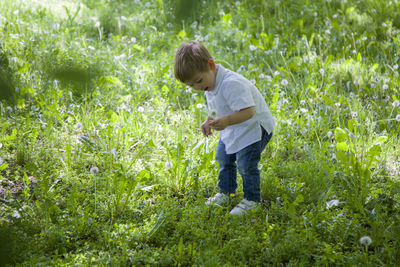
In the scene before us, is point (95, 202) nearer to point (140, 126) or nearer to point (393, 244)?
point (140, 126)

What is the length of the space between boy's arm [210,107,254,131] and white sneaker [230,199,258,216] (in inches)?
24.6

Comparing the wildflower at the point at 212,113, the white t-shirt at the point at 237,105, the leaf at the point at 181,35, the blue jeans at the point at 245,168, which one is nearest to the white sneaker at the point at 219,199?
the blue jeans at the point at 245,168

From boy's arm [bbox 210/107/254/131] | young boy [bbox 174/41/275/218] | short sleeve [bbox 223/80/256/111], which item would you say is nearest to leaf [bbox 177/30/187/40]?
young boy [bbox 174/41/275/218]

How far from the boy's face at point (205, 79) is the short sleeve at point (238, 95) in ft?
0.33

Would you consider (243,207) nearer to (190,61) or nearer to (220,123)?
(220,123)

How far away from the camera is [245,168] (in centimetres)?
239

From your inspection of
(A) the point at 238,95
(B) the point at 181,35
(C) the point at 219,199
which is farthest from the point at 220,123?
(B) the point at 181,35

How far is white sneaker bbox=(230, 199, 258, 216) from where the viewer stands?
2480mm

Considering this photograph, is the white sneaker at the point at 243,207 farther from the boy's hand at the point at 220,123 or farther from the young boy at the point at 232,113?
the boy's hand at the point at 220,123

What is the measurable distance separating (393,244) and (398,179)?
83cm

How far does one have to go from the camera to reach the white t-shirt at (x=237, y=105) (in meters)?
2.21

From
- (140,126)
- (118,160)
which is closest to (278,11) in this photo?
(140,126)

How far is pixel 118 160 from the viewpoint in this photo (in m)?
3.03

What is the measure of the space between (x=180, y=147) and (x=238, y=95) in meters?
0.71
